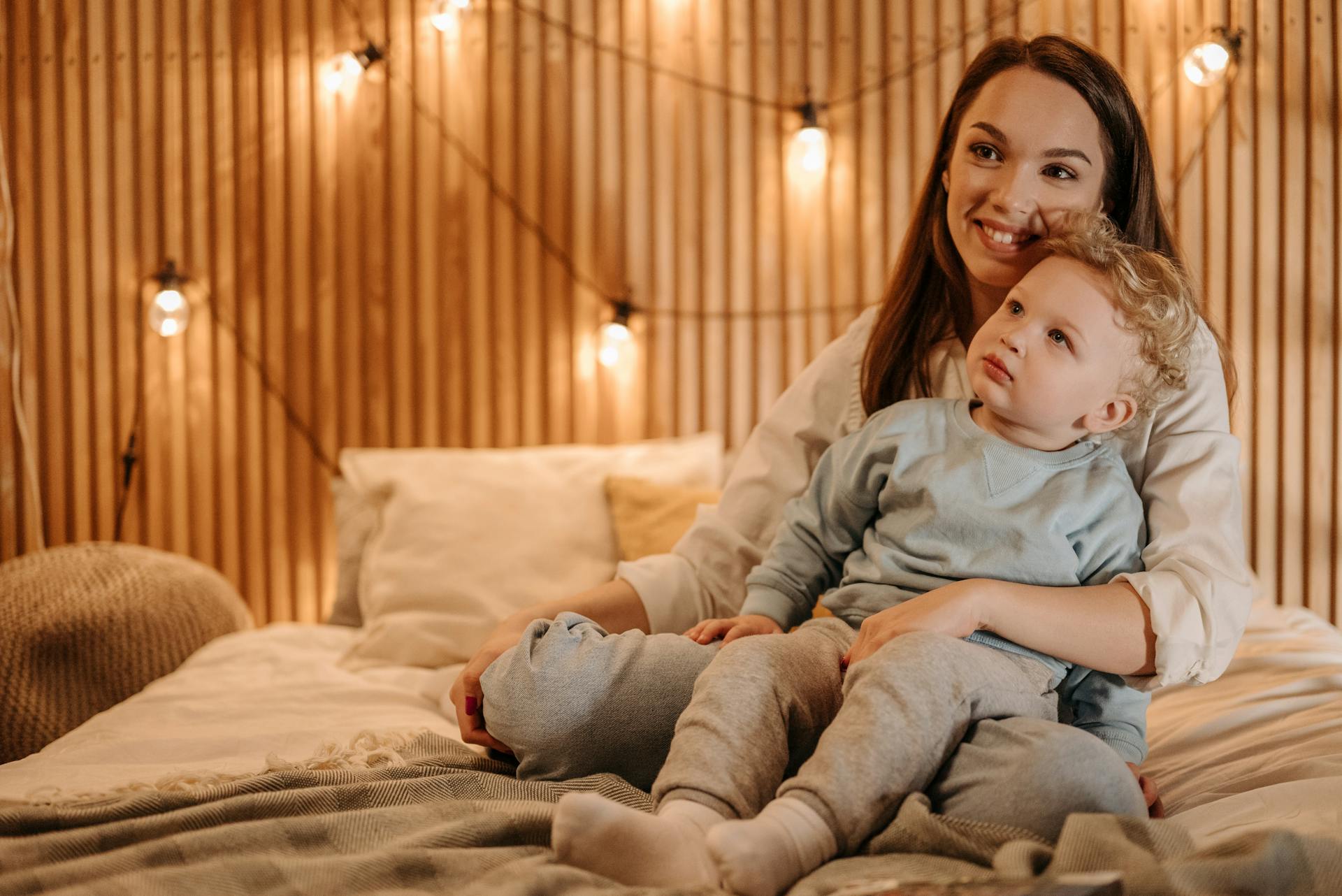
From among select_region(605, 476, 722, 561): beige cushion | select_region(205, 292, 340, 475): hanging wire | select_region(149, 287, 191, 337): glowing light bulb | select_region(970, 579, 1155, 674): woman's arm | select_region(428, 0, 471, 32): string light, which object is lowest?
select_region(605, 476, 722, 561): beige cushion

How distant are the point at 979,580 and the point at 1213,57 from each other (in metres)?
2.06

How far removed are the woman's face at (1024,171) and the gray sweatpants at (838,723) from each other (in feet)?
1.91

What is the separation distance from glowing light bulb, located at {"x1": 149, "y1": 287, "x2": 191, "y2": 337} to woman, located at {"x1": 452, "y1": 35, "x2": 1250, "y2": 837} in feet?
5.25

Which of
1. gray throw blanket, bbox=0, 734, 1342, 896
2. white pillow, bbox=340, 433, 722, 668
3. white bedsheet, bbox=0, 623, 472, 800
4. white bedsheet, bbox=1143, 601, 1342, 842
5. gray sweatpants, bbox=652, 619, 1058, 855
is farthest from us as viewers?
white pillow, bbox=340, 433, 722, 668

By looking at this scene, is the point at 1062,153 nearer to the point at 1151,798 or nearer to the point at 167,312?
the point at 1151,798

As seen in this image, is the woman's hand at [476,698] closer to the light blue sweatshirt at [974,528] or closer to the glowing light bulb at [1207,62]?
the light blue sweatshirt at [974,528]

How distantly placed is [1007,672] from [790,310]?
1.69 m

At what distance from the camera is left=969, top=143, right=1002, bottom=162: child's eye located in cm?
139

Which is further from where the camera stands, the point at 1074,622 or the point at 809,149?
the point at 809,149

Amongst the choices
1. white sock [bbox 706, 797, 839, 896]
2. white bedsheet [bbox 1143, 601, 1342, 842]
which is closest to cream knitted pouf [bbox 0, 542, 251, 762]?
white sock [bbox 706, 797, 839, 896]

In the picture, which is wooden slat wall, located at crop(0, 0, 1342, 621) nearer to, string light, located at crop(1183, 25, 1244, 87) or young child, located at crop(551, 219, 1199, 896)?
string light, located at crop(1183, 25, 1244, 87)

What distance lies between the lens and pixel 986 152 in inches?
55.1

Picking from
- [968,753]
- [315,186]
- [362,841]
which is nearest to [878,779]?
[968,753]

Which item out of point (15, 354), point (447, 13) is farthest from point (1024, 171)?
point (15, 354)
